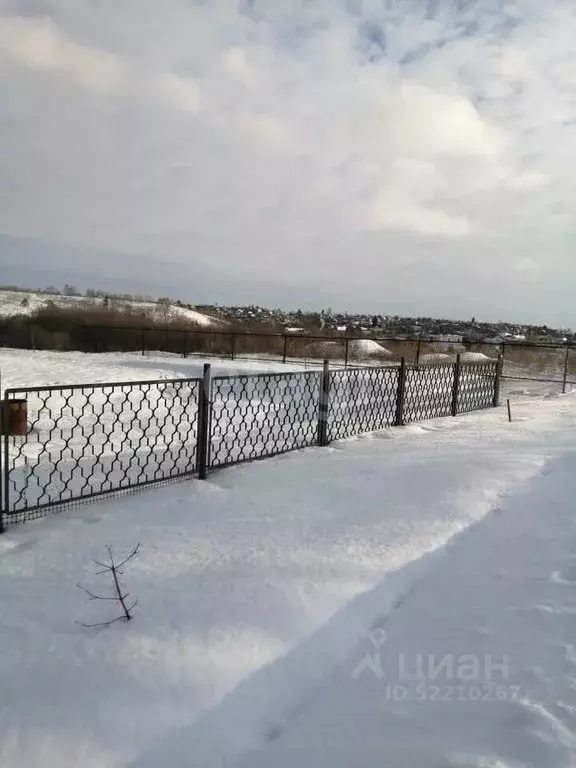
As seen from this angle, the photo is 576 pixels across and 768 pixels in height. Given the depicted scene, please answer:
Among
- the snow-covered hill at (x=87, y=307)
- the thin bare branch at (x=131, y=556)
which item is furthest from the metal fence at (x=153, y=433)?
the snow-covered hill at (x=87, y=307)

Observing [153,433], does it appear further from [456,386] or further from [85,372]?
[85,372]

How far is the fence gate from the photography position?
12.9 ft

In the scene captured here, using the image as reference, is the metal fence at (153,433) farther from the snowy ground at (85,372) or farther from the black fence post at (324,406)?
the snowy ground at (85,372)

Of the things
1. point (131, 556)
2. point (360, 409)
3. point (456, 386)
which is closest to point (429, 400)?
point (456, 386)

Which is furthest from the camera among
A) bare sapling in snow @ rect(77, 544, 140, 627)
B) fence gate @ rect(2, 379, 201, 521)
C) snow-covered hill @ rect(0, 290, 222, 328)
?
snow-covered hill @ rect(0, 290, 222, 328)

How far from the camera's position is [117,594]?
2609 mm

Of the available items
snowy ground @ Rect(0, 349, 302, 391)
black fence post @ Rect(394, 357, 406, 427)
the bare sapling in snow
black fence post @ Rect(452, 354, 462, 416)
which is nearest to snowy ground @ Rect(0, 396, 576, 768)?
the bare sapling in snow

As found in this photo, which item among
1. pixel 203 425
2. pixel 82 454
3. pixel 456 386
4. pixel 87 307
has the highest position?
pixel 87 307

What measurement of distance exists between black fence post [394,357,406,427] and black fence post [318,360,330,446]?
1473mm

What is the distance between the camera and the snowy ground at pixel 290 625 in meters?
1.74

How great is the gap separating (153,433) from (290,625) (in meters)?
5.12

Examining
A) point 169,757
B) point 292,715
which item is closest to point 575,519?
point 292,715

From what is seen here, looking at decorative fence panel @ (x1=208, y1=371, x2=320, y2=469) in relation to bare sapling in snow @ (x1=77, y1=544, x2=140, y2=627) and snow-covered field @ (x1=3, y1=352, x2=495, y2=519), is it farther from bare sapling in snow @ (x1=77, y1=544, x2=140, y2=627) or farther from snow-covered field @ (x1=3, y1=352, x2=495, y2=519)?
bare sapling in snow @ (x1=77, y1=544, x2=140, y2=627)

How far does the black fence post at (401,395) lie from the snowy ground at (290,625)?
2903mm
